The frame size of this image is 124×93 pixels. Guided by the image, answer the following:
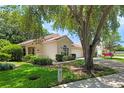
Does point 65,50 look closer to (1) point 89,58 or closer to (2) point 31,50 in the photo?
(2) point 31,50

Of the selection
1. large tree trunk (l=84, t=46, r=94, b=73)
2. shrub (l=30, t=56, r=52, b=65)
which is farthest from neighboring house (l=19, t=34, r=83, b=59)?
large tree trunk (l=84, t=46, r=94, b=73)

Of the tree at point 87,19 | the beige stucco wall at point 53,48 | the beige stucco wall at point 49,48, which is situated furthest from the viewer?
the beige stucco wall at point 53,48

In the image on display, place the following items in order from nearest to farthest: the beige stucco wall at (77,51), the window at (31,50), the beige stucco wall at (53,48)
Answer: the beige stucco wall at (53,48), the beige stucco wall at (77,51), the window at (31,50)

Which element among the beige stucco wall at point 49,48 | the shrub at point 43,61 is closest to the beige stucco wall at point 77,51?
the beige stucco wall at point 49,48

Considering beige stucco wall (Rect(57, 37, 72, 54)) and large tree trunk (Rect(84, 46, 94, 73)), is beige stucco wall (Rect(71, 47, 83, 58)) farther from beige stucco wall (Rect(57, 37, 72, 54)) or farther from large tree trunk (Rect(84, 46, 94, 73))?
large tree trunk (Rect(84, 46, 94, 73))

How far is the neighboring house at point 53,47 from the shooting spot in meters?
26.0

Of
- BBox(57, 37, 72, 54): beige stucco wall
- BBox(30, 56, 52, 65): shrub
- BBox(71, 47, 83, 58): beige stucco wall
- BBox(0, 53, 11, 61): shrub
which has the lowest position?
BBox(30, 56, 52, 65): shrub

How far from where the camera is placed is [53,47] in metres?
26.1

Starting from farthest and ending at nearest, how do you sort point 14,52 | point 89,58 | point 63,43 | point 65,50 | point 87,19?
point 63,43 → point 65,50 → point 14,52 → point 89,58 → point 87,19

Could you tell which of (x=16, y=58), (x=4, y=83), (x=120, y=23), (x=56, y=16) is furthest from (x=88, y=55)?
(x=16, y=58)

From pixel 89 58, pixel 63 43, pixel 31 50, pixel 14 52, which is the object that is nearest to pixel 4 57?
pixel 14 52

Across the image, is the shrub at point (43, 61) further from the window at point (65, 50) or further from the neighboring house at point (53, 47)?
the window at point (65, 50)

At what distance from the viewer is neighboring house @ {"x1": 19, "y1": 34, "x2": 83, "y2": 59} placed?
1022 inches
